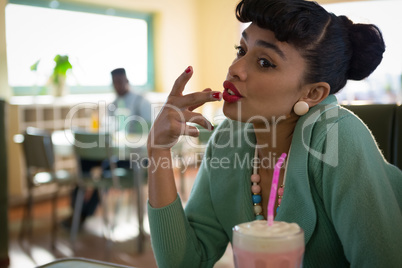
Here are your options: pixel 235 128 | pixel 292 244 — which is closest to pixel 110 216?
pixel 235 128

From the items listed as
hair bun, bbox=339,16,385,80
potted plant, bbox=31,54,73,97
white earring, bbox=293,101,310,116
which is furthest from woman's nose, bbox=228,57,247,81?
potted plant, bbox=31,54,73,97

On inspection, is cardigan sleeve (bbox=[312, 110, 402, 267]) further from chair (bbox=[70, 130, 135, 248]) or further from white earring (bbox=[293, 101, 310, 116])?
chair (bbox=[70, 130, 135, 248])

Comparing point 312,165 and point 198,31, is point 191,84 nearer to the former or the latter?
point 198,31

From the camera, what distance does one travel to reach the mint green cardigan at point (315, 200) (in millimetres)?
878

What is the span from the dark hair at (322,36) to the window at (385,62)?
4.88 metres

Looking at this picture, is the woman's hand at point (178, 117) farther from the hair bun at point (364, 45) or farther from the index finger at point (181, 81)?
the hair bun at point (364, 45)

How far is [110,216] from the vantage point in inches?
172

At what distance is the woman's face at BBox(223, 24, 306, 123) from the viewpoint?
1.03m

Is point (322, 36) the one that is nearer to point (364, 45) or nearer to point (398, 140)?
point (364, 45)

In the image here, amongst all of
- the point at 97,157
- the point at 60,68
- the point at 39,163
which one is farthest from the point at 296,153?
the point at 60,68

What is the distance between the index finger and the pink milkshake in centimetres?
45

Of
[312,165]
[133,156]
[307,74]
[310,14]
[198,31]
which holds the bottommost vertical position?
[133,156]

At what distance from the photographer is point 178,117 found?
40.1 inches

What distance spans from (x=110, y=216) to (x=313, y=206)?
142 inches
